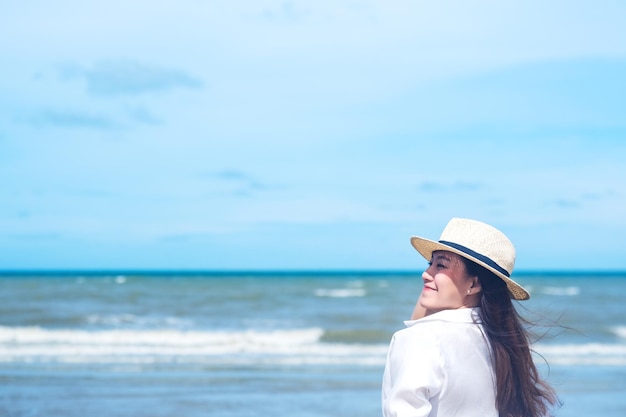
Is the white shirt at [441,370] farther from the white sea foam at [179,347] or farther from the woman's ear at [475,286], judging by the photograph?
the white sea foam at [179,347]

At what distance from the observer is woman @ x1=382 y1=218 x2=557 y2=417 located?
7.33 ft

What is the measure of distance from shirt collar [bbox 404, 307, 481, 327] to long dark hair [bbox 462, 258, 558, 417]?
2 cm

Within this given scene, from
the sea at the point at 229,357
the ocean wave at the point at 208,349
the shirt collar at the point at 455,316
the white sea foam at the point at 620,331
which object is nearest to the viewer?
the shirt collar at the point at 455,316

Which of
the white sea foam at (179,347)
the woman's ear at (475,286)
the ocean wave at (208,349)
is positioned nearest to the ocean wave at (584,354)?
the ocean wave at (208,349)

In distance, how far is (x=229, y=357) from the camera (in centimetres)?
1251

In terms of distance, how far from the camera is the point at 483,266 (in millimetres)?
2393

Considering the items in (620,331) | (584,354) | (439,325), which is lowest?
(620,331)

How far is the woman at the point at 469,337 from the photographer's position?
7.33 feet

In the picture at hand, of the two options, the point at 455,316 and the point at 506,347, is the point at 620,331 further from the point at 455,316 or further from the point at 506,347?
the point at 455,316

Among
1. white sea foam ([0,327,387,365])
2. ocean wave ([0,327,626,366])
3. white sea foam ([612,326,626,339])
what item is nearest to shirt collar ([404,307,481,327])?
ocean wave ([0,327,626,366])

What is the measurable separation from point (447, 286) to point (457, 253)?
0.33 feet

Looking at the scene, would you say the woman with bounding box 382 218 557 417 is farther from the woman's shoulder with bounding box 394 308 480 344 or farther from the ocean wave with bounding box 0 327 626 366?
the ocean wave with bounding box 0 327 626 366

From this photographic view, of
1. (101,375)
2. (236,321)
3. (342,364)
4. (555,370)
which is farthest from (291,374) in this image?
(236,321)

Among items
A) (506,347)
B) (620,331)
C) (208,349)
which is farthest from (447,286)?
(620,331)
